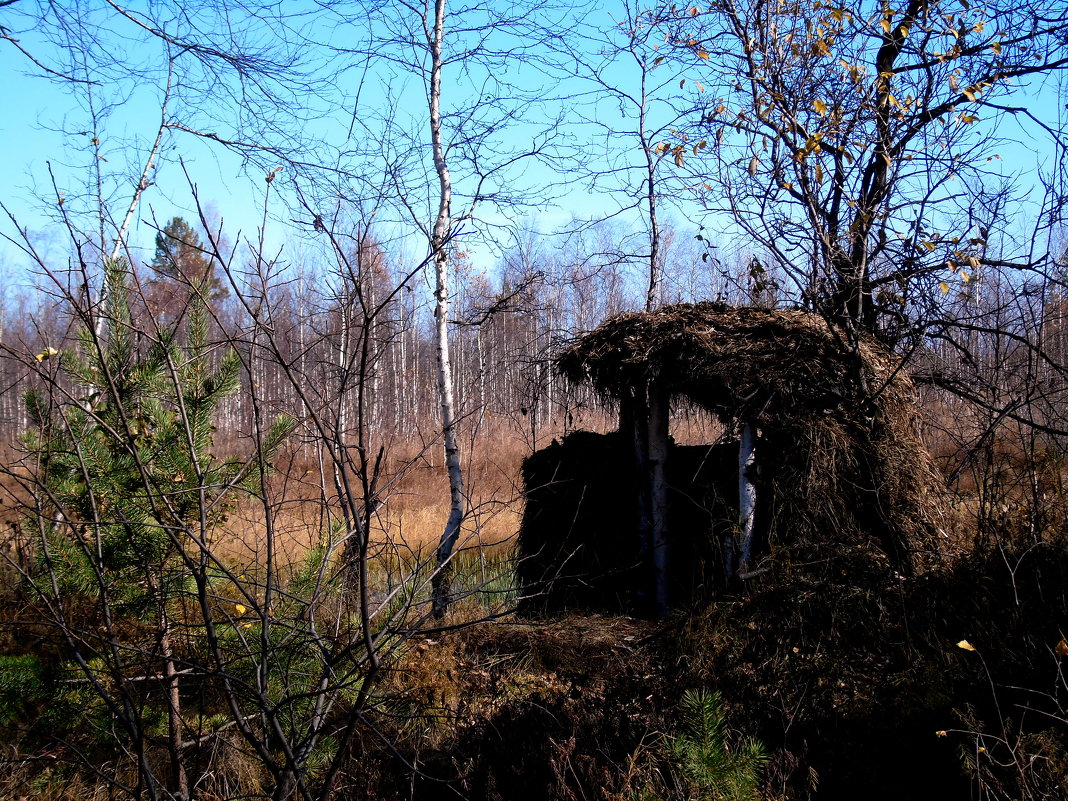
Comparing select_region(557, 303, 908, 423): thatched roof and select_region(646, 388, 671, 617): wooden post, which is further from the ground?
select_region(557, 303, 908, 423): thatched roof

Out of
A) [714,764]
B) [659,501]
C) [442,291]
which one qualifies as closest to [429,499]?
Answer: [442,291]

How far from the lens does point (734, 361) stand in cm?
630

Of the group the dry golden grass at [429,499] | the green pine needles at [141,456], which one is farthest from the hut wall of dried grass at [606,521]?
the green pine needles at [141,456]

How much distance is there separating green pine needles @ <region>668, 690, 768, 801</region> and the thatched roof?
3143 millimetres

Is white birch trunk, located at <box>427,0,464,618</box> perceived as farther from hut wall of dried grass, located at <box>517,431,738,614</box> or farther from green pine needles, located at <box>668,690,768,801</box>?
green pine needles, located at <box>668,690,768,801</box>

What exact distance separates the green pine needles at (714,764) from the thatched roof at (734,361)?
10.3ft

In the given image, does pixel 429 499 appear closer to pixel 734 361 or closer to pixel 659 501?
pixel 659 501

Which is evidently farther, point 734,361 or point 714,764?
point 734,361

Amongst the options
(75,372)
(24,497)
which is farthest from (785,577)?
(24,497)

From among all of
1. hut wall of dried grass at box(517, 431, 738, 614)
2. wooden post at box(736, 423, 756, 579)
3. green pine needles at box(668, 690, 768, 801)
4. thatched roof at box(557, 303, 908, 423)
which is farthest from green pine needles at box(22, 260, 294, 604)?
hut wall of dried grass at box(517, 431, 738, 614)

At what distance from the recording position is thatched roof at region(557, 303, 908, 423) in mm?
6137

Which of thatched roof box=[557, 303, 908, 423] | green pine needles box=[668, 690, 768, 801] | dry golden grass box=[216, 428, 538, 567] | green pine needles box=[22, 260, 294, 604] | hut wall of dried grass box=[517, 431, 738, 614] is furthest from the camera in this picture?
dry golden grass box=[216, 428, 538, 567]

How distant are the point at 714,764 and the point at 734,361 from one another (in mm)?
3798

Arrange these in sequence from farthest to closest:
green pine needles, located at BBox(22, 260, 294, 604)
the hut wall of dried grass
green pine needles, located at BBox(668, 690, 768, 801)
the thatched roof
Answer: the hut wall of dried grass, the thatched roof, green pine needles, located at BBox(22, 260, 294, 604), green pine needles, located at BBox(668, 690, 768, 801)
